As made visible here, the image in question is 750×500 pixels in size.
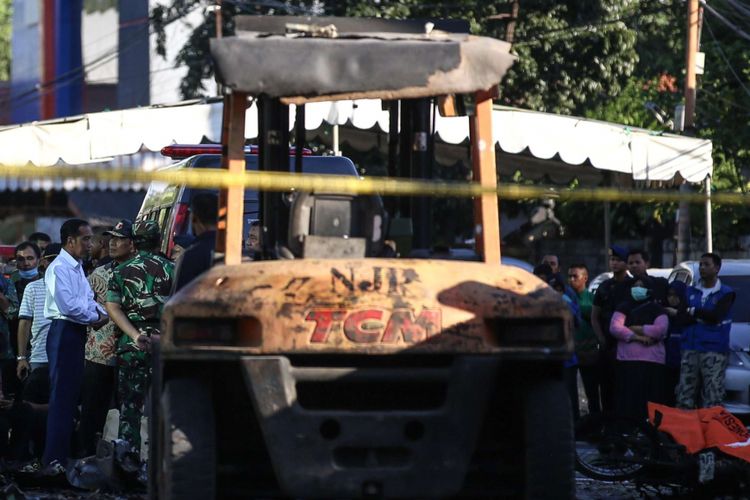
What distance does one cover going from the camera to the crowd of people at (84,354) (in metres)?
10.8

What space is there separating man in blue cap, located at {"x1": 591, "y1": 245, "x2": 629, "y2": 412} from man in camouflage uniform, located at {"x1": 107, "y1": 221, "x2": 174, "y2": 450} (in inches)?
165

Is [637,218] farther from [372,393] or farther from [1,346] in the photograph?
[372,393]

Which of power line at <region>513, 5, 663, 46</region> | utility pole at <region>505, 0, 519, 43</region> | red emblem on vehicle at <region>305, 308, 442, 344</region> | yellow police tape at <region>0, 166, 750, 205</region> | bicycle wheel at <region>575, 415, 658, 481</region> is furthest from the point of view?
power line at <region>513, 5, 663, 46</region>

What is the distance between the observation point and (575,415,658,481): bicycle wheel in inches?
400

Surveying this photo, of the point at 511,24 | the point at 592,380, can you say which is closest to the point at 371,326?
the point at 592,380

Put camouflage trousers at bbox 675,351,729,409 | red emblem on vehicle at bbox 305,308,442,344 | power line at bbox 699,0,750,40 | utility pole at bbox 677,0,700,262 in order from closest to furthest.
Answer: red emblem on vehicle at bbox 305,308,442,344
camouflage trousers at bbox 675,351,729,409
power line at bbox 699,0,750,40
utility pole at bbox 677,0,700,262

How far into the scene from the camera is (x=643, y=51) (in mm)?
32594

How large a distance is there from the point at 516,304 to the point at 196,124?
1160 cm

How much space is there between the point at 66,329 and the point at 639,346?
15.4 ft

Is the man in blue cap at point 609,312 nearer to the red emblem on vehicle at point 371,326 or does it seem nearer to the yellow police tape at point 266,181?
the yellow police tape at point 266,181

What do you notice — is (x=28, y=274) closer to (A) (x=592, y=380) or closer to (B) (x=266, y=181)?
(A) (x=592, y=380)

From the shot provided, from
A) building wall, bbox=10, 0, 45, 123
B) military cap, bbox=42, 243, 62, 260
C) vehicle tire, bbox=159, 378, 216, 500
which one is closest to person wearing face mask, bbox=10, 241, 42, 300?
military cap, bbox=42, 243, 62, 260

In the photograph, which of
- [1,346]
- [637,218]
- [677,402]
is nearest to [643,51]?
[637,218]

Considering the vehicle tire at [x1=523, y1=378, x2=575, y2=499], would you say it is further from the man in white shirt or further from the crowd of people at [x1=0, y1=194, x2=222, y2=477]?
the man in white shirt
